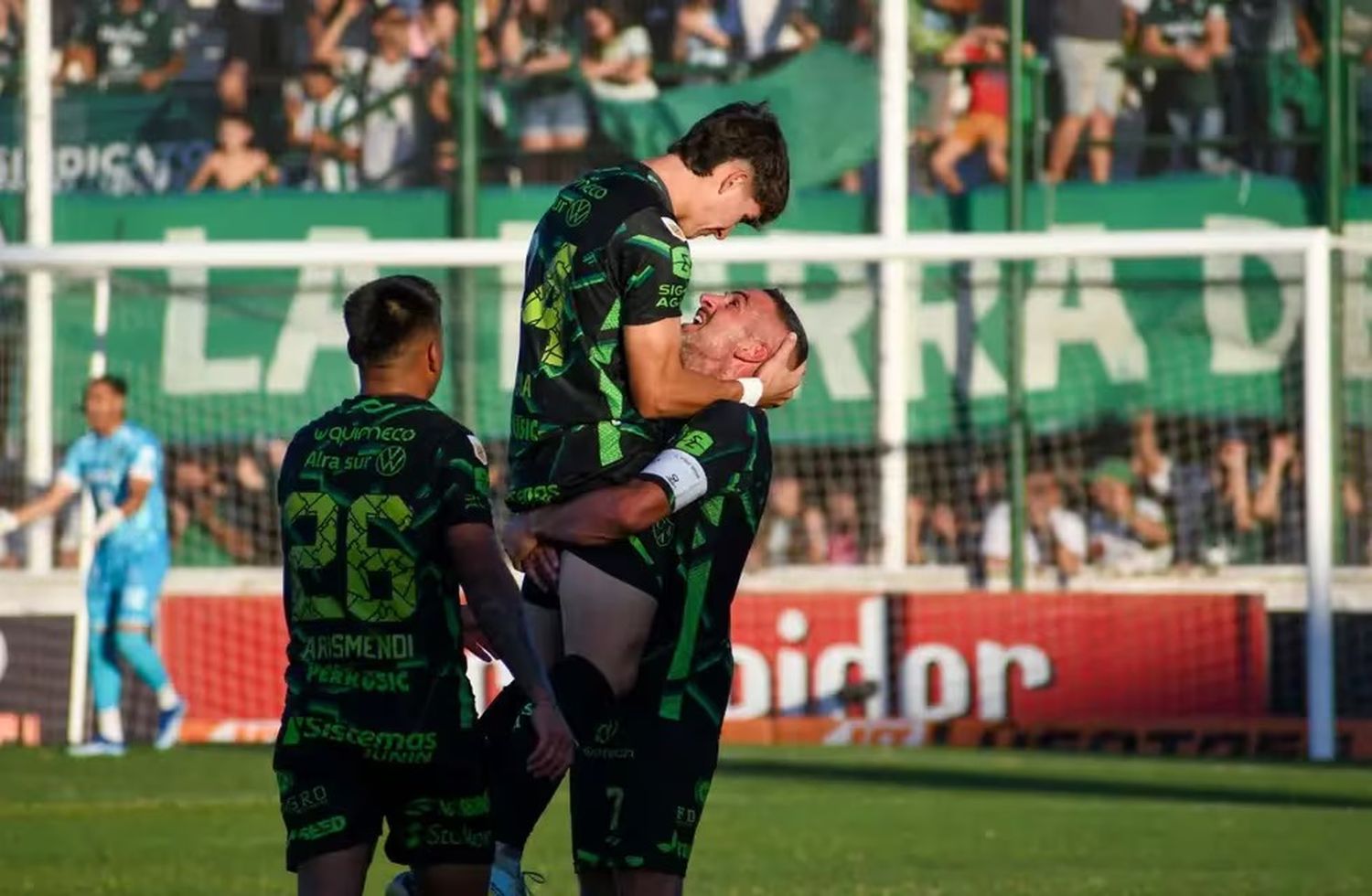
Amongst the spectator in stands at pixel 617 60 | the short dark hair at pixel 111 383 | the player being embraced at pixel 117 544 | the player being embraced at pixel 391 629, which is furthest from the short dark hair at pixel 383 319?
the spectator in stands at pixel 617 60

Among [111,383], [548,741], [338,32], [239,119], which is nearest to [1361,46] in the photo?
[338,32]

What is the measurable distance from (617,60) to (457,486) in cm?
1514

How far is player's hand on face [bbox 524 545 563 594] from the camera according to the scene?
20.3 ft

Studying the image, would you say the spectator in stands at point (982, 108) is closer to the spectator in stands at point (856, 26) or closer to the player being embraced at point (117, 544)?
the spectator in stands at point (856, 26)

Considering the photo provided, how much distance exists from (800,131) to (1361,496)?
5.07 metres

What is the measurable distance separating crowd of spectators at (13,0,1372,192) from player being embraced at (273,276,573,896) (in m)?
14.9

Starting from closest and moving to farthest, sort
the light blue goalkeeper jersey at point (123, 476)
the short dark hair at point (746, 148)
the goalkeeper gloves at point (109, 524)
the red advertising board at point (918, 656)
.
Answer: the short dark hair at point (746, 148)
the goalkeeper gloves at point (109, 524)
the light blue goalkeeper jersey at point (123, 476)
the red advertising board at point (918, 656)

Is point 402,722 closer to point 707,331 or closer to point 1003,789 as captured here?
point 707,331

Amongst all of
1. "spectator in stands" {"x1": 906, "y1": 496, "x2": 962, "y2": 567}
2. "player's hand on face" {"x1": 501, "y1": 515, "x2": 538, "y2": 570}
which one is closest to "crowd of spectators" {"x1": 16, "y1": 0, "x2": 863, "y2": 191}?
"spectator in stands" {"x1": 906, "y1": 496, "x2": 962, "y2": 567}

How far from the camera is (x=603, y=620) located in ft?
20.1

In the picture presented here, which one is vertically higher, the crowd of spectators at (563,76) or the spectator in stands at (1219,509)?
the crowd of spectators at (563,76)

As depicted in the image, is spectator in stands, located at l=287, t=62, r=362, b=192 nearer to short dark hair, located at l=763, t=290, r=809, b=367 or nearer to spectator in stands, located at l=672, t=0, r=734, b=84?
spectator in stands, located at l=672, t=0, r=734, b=84

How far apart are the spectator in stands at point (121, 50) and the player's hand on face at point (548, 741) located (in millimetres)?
15792

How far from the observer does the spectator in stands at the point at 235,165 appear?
67.9ft
